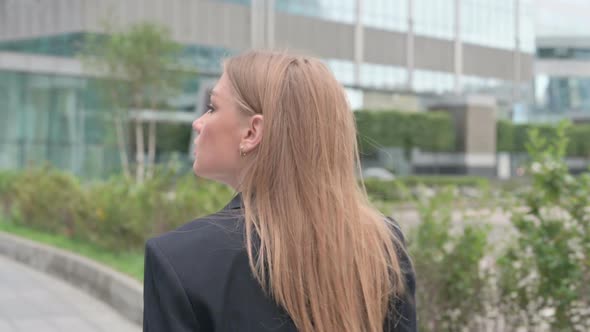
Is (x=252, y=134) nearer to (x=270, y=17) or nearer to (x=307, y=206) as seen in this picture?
(x=307, y=206)

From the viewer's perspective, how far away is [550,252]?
483cm

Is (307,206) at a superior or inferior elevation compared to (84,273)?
superior

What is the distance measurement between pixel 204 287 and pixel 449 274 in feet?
13.3

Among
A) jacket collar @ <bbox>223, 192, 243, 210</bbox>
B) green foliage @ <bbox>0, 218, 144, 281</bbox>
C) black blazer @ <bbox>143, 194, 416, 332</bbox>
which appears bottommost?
green foliage @ <bbox>0, 218, 144, 281</bbox>

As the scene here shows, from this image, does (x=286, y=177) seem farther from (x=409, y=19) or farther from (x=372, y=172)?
(x=409, y=19)

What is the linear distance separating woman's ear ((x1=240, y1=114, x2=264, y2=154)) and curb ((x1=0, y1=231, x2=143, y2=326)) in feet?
18.7

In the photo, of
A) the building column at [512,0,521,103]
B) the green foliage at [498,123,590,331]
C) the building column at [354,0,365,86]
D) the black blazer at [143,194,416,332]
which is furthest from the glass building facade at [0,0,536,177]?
the black blazer at [143,194,416,332]

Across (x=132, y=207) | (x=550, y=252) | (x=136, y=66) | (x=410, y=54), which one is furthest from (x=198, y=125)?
(x=410, y=54)

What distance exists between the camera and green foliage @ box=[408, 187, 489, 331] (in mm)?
5254

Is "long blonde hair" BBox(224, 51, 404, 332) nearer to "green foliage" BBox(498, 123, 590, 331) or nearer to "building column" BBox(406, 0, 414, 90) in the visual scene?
"green foliage" BBox(498, 123, 590, 331)

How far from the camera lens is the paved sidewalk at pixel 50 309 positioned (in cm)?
705

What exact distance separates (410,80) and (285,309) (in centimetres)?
4448

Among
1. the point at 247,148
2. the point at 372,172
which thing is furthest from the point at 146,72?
the point at 247,148

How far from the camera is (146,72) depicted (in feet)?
90.6
